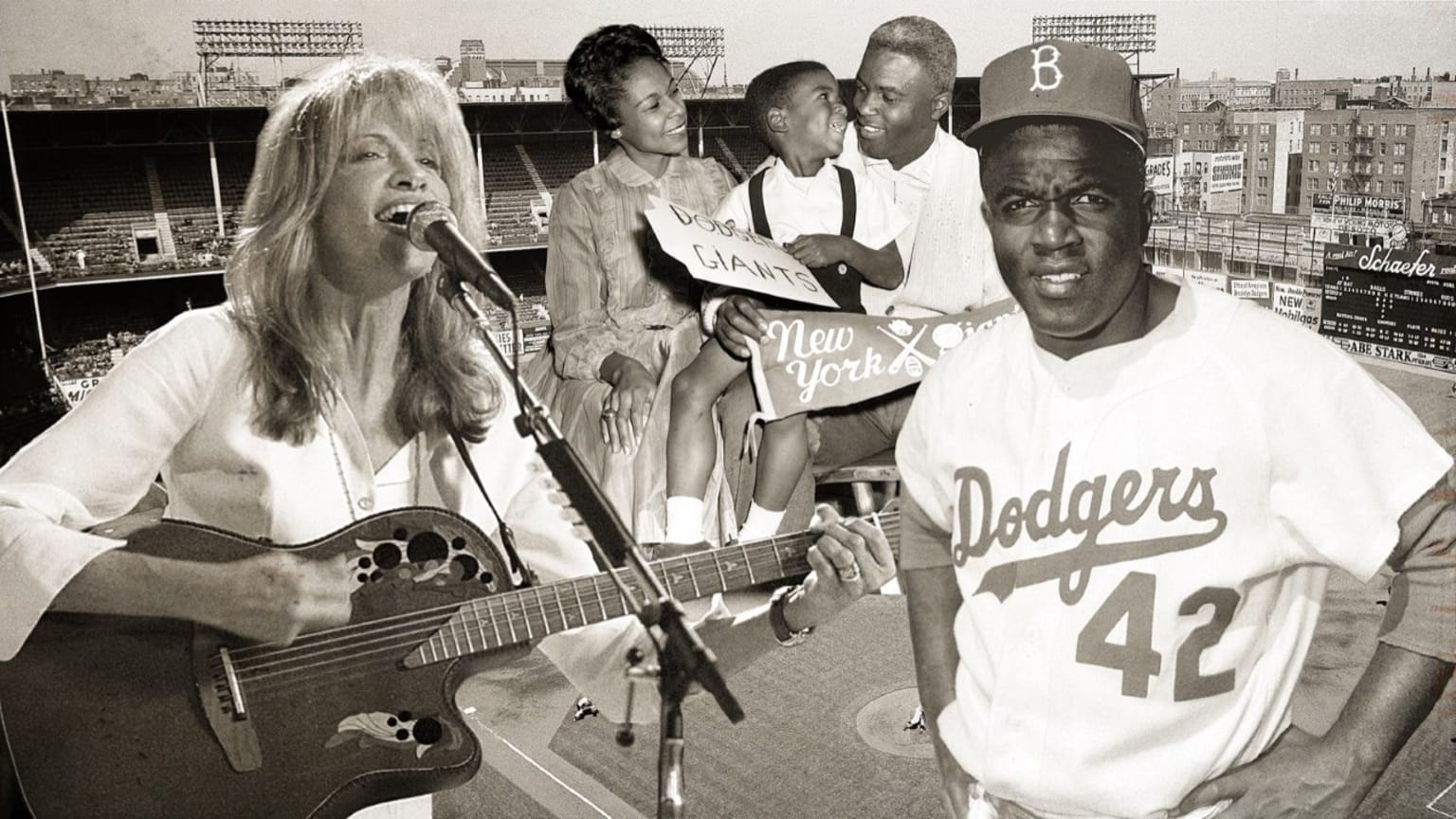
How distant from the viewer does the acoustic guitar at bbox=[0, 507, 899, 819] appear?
6.94 feet

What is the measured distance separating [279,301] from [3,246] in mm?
536

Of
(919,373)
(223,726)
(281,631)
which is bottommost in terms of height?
(223,726)

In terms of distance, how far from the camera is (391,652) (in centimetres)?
220

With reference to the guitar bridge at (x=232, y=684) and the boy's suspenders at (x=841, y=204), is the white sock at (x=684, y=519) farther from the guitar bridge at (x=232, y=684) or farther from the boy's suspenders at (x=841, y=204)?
the guitar bridge at (x=232, y=684)

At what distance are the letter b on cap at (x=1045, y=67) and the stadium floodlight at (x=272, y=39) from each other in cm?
121

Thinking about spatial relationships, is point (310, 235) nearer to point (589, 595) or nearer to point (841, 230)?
point (589, 595)

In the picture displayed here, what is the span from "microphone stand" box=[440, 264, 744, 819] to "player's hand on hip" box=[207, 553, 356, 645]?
61 centimetres

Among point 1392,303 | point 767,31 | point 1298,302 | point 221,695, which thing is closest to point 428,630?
point 221,695

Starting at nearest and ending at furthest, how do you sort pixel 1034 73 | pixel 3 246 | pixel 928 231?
pixel 1034 73 < pixel 3 246 < pixel 928 231

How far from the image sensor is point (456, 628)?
223 cm

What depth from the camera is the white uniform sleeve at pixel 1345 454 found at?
175 cm

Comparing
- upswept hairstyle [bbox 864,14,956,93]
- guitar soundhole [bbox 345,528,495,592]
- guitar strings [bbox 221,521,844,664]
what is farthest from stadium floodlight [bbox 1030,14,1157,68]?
guitar soundhole [bbox 345,528,495,592]

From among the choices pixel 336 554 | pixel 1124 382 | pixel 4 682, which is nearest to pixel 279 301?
pixel 336 554

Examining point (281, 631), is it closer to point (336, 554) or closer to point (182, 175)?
point (336, 554)
